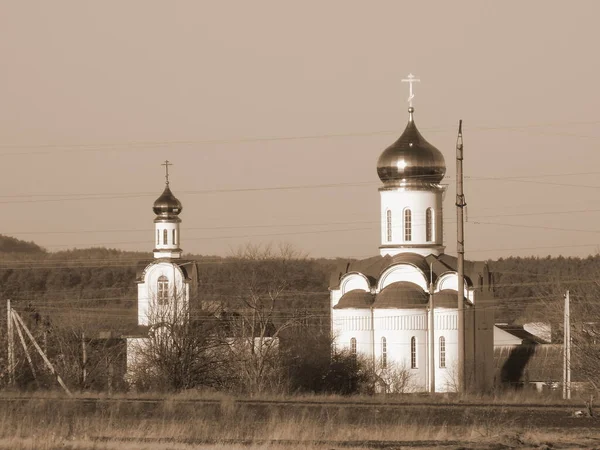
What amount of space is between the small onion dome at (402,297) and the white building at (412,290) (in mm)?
39

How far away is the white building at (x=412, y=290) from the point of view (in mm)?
52938

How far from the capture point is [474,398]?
27.5m

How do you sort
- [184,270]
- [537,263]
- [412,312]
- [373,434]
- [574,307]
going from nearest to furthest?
[373,434] < [574,307] < [412,312] < [184,270] < [537,263]

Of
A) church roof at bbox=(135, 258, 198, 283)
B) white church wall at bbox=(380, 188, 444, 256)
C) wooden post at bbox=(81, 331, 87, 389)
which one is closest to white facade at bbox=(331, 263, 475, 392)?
white church wall at bbox=(380, 188, 444, 256)

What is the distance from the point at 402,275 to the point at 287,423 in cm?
3583

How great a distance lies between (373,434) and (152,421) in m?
3.75

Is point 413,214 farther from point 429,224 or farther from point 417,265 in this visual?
point 417,265

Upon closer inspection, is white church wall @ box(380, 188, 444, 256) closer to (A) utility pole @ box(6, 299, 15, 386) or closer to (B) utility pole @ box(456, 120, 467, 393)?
(A) utility pole @ box(6, 299, 15, 386)

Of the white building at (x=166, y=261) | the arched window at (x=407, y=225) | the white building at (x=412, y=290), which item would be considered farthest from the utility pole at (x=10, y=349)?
the white building at (x=166, y=261)

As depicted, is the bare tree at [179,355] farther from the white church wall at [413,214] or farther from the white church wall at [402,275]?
the white church wall at [413,214]

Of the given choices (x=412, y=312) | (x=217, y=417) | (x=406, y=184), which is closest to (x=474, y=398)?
(x=217, y=417)

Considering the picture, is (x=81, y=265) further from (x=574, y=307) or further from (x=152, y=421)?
(x=152, y=421)

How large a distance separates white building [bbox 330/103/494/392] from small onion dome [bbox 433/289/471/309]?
39 mm

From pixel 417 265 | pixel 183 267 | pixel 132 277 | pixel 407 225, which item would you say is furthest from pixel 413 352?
pixel 132 277
